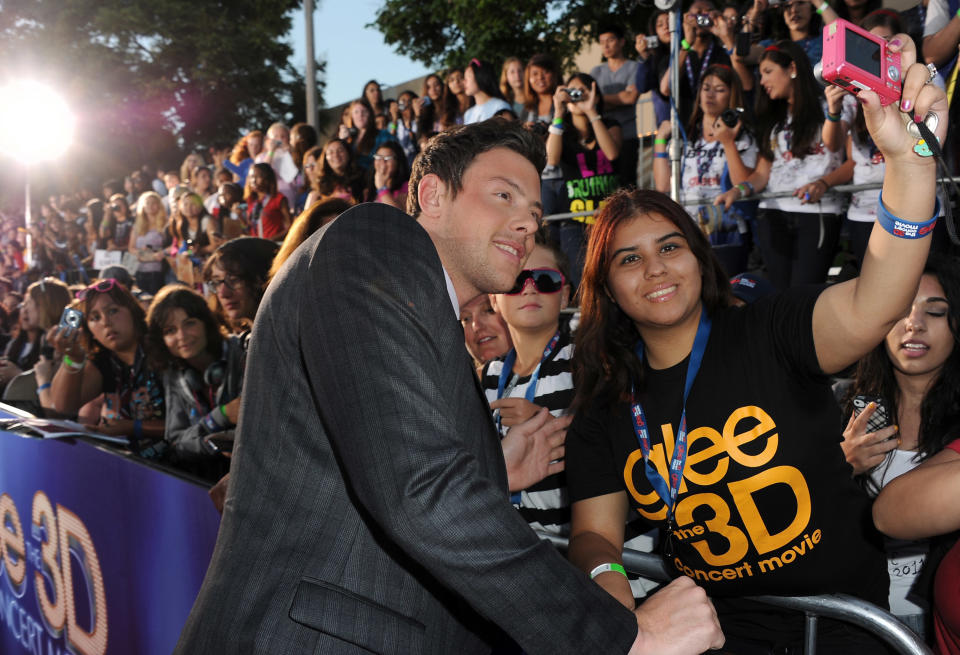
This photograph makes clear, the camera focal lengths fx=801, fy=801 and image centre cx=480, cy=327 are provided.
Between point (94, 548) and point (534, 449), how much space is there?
2.08m

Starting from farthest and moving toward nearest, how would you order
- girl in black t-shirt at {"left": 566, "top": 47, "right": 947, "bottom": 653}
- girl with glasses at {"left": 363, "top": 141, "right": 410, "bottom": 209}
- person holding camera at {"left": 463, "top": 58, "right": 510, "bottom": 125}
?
person holding camera at {"left": 463, "top": 58, "right": 510, "bottom": 125}
girl with glasses at {"left": 363, "top": 141, "right": 410, "bottom": 209}
girl in black t-shirt at {"left": 566, "top": 47, "right": 947, "bottom": 653}

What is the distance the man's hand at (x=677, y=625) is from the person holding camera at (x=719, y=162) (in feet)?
13.8

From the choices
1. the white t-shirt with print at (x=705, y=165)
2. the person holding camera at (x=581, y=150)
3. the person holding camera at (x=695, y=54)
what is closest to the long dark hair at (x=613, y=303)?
the white t-shirt with print at (x=705, y=165)

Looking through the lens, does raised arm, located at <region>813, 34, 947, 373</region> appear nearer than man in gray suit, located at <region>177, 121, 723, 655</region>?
No

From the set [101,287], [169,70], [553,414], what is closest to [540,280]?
[553,414]

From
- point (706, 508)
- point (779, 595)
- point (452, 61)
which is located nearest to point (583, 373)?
point (706, 508)

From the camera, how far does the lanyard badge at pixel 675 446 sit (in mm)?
2115

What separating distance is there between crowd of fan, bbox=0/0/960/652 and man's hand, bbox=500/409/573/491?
1.27 feet

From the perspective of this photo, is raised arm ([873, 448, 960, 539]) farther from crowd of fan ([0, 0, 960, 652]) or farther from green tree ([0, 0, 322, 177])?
green tree ([0, 0, 322, 177])

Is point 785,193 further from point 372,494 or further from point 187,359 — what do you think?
point 372,494

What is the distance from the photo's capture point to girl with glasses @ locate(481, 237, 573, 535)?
10.0ft

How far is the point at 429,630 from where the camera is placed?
4.75 feet

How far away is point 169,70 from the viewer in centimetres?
3045

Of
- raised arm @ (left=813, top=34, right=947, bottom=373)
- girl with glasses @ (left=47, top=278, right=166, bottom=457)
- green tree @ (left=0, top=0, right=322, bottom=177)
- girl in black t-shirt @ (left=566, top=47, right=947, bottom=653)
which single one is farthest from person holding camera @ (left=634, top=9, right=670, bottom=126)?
green tree @ (left=0, top=0, right=322, bottom=177)
